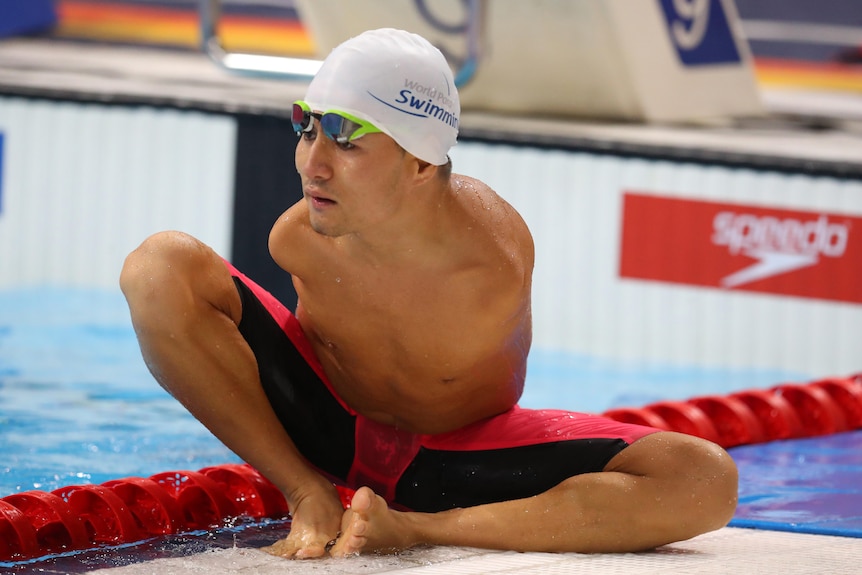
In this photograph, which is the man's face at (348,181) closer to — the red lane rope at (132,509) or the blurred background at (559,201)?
the red lane rope at (132,509)

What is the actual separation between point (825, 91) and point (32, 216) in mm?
6758

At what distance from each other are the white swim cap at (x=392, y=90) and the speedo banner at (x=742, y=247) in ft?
10.3

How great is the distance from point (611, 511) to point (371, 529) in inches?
18.2

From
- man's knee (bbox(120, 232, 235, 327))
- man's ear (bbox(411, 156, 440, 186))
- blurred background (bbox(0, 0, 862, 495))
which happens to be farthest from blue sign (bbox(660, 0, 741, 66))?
man's knee (bbox(120, 232, 235, 327))

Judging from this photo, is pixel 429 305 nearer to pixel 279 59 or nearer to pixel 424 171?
pixel 424 171

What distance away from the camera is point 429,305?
8.32ft

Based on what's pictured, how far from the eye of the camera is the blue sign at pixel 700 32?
22.4ft

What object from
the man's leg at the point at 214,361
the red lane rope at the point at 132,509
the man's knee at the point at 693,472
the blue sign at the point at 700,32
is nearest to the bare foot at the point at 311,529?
the man's leg at the point at 214,361

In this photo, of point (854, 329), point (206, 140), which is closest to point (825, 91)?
point (854, 329)

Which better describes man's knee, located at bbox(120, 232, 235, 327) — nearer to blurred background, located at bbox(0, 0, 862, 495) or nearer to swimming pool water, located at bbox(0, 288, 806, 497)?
swimming pool water, located at bbox(0, 288, 806, 497)

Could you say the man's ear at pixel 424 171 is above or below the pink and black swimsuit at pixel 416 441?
above

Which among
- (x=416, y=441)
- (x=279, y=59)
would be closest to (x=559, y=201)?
(x=279, y=59)

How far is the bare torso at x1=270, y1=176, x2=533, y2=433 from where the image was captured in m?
2.52

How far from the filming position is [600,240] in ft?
18.5
